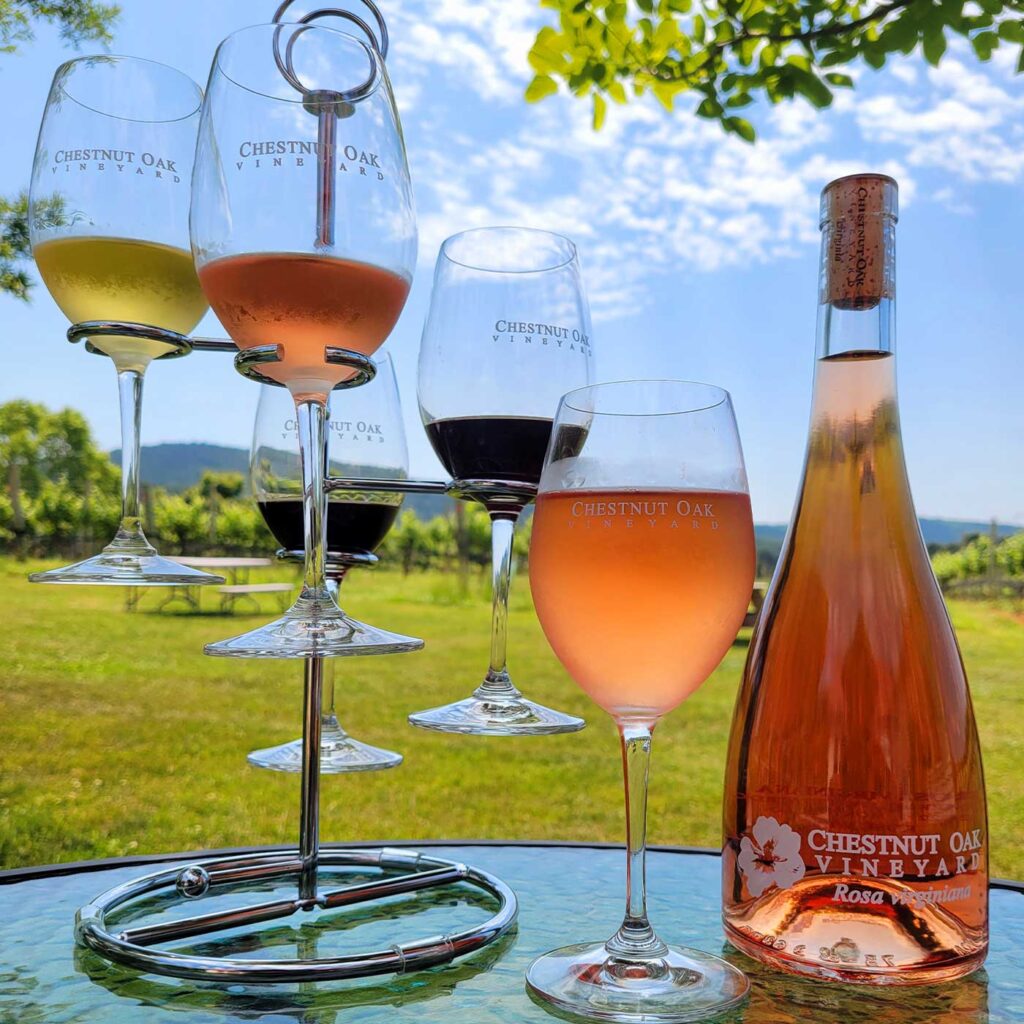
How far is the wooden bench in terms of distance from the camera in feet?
32.2

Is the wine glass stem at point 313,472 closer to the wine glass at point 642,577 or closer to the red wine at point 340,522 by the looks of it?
the wine glass at point 642,577

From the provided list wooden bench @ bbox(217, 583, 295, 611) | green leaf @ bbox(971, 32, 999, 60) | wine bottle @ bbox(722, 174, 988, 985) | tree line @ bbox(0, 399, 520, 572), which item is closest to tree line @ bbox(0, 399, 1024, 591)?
tree line @ bbox(0, 399, 520, 572)

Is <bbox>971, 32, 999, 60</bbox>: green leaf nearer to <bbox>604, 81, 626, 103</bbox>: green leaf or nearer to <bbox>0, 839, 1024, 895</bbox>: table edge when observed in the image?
<bbox>604, 81, 626, 103</bbox>: green leaf

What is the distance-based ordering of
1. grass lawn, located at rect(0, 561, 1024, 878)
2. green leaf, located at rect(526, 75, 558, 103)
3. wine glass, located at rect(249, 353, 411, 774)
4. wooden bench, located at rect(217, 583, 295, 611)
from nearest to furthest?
wine glass, located at rect(249, 353, 411, 774)
green leaf, located at rect(526, 75, 558, 103)
grass lawn, located at rect(0, 561, 1024, 878)
wooden bench, located at rect(217, 583, 295, 611)

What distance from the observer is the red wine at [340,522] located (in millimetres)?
1084

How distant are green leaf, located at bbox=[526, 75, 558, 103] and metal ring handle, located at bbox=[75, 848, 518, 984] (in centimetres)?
153

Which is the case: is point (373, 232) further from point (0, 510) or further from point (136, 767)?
point (0, 510)

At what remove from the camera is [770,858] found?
732 millimetres

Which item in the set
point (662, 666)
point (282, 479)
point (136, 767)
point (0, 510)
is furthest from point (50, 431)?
point (662, 666)

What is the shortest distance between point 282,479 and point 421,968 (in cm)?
56

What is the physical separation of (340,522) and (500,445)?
25 cm

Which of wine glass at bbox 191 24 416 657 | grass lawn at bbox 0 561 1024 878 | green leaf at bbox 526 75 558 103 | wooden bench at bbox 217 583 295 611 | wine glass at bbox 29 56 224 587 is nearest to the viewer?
wine glass at bbox 191 24 416 657

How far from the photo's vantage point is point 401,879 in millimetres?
863

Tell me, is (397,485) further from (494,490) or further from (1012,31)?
(1012,31)
